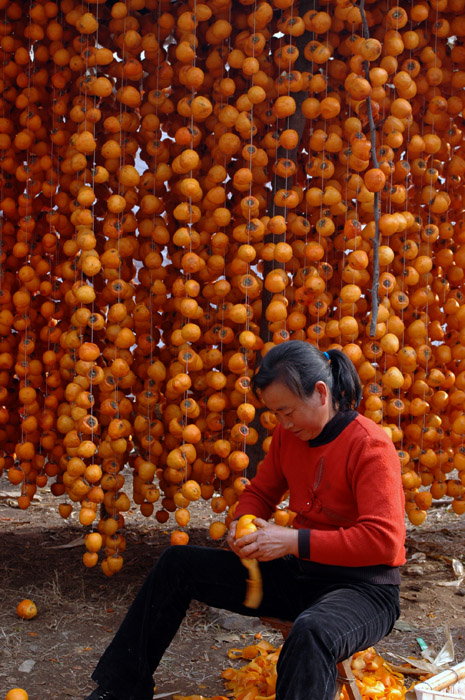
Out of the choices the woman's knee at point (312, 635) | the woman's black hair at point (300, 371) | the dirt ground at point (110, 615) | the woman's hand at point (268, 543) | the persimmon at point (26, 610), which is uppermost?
the woman's black hair at point (300, 371)

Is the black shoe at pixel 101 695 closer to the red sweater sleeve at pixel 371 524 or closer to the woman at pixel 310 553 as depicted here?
the woman at pixel 310 553

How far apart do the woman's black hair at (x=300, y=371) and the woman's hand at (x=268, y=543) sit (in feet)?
1.34

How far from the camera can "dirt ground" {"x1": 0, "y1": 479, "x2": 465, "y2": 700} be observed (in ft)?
9.34

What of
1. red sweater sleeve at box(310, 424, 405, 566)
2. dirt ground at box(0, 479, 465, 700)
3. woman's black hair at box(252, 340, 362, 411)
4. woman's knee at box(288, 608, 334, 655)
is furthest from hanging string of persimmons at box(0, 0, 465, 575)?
woman's knee at box(288, 608, 334, 655)

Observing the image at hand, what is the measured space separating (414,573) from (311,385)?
2.07m

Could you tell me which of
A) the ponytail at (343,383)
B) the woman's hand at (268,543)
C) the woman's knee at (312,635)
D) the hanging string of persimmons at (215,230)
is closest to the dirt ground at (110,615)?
the hanging string of persimmons at (215,230)

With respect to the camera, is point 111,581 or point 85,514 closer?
point 85,514

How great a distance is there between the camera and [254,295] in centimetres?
312

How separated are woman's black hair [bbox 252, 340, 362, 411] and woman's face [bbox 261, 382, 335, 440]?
0.02 m

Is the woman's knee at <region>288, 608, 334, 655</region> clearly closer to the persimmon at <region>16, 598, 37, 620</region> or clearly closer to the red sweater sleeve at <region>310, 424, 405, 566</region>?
the red sweater sleeve at <region>310, 424, 405, 566</region>

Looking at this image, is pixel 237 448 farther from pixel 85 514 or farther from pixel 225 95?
pixel 225 95

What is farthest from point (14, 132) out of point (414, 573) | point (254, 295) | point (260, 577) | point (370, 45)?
point (414, 573)

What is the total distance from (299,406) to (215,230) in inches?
51.3

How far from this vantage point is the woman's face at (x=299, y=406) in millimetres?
2242
